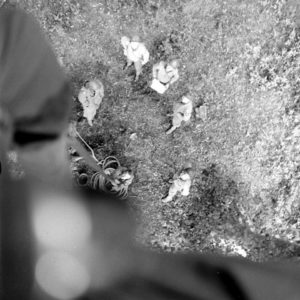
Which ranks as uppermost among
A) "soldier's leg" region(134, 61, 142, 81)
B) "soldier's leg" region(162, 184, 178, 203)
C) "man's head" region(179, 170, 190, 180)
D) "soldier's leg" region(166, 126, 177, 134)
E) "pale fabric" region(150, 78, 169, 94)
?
"soldier's leg" region(134, 61, 142, 81)

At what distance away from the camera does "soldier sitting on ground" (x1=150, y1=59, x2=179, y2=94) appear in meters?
2.99

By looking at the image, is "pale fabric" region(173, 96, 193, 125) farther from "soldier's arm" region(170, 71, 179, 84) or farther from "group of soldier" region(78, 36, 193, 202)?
"soldier's arm" region(170, 71, 179, 84)

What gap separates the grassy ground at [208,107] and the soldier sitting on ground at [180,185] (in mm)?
66

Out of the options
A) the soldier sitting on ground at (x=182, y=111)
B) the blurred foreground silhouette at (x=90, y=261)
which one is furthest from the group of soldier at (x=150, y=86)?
the blurred foreground silhouette at (x=90, y=261)

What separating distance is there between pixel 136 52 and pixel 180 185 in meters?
1.16

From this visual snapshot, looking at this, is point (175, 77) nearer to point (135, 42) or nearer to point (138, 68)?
point (138, 68)

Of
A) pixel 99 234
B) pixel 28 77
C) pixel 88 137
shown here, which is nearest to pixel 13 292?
pixel 99 234

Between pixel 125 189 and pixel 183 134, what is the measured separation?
715 mm

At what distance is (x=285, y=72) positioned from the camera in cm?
328

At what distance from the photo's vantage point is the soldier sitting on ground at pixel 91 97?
9.57 feet

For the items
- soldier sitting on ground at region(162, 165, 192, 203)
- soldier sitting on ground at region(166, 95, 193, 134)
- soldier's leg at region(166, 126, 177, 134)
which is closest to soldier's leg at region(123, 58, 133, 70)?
soldier sitting on ground at region(166, 95, 193, 134)

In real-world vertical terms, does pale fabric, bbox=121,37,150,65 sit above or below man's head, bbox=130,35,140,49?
below

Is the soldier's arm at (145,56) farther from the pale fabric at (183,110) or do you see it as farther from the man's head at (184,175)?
the man's head at (184,175)

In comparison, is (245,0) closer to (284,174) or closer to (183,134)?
(183,134)
